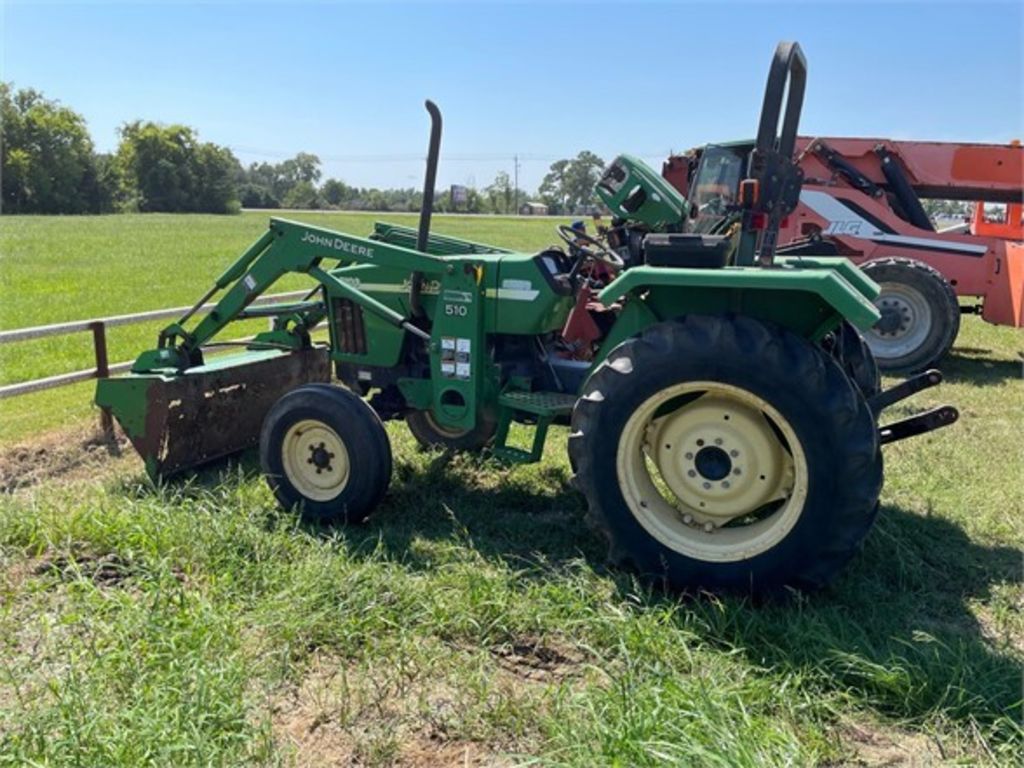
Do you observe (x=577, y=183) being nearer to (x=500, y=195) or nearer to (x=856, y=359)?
(x=500, y=195)

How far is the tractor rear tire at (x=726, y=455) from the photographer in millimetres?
3238

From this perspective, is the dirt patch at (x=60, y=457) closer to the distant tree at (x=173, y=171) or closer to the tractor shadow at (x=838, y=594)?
the tractor shadow at (x=838, y=594)

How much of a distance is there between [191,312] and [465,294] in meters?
1.99

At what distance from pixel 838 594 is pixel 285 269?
3330mm

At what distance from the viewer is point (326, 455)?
4.43m

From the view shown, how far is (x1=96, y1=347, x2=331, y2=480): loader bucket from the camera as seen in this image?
16.3 ft

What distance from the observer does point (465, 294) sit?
4.48 metres

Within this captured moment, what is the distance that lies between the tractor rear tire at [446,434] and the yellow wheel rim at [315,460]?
0.93 m

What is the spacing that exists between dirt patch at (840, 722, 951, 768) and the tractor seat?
1917 millimetres

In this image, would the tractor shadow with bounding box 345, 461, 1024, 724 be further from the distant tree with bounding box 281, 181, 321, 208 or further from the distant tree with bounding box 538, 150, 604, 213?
the distant tree with bounding box 281, 181, 321, 208

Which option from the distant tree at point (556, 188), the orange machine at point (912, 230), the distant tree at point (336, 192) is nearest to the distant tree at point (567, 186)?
the distant tree at point (556, 188)

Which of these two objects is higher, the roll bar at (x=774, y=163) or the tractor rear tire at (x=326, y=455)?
the roll bar at (x=774, y=163)

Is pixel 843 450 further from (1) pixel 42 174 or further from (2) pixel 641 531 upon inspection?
(1) pixel 42 174

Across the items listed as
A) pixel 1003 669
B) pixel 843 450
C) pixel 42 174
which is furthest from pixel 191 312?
pixel 42 174
